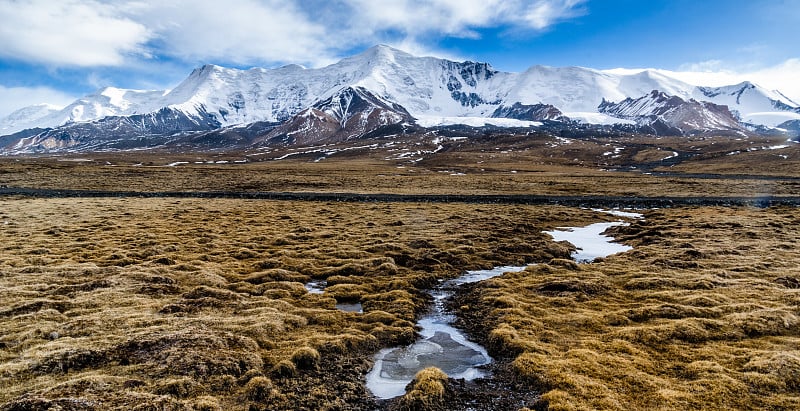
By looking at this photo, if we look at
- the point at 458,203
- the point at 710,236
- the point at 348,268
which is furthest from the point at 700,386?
the point at 458,203

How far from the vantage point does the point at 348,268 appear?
28.0m

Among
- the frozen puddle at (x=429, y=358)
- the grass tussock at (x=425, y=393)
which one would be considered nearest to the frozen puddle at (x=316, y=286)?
the frozen puddle at (x=429, y=358)

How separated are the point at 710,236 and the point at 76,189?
4090 inches

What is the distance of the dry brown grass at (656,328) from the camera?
40.7 feet

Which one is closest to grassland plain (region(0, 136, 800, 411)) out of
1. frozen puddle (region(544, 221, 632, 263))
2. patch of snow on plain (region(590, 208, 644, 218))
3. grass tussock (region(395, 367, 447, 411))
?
grass tussock (region(395, 367, 447, 411))

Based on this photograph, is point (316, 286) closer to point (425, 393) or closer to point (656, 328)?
point (425, 393)

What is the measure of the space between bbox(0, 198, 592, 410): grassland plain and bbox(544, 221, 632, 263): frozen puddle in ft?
6.27

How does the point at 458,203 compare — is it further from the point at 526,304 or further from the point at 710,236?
the point at 526,304

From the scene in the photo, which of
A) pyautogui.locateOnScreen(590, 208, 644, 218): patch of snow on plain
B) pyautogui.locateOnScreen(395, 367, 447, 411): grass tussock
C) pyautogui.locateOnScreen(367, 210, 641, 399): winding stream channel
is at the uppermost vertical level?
pyautogui.locateOnScreen(395, 367, 447, 411): grass tussock

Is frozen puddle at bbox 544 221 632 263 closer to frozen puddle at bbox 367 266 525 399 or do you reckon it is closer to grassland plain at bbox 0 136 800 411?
grassland plain at bbox 0 136 800 411

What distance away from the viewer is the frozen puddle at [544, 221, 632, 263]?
33.8 metres

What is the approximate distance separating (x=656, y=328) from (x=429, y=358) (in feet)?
31.6

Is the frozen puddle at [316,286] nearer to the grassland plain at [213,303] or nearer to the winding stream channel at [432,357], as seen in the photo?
the grassland plain at [213,303]

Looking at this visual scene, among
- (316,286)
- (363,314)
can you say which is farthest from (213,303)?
(363,314)
